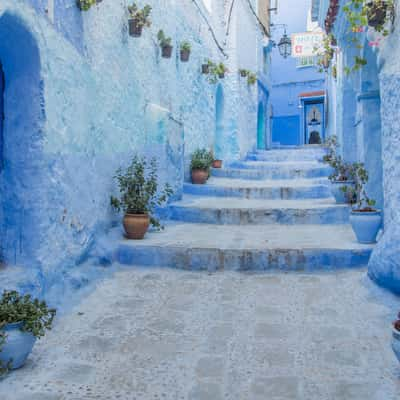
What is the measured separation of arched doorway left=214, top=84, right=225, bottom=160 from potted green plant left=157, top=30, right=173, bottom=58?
4.58 metres

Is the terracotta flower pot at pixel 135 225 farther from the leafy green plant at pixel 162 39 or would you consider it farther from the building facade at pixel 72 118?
the leafy green plant at pixel 162 39

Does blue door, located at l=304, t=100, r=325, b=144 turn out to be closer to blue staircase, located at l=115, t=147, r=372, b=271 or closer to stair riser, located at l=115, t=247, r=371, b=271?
blue staircase, located at l=115, t=147, r=372, b=271

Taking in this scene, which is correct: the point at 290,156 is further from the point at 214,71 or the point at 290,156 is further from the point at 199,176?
the point at 199,176

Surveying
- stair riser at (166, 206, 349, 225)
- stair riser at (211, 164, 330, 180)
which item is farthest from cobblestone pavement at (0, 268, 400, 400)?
stair riser at (211, 164, 330, 180)

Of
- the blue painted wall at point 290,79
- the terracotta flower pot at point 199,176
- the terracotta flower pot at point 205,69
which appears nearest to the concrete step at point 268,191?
the terracotta flower pot at point 199,176

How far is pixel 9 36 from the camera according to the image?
3.33m

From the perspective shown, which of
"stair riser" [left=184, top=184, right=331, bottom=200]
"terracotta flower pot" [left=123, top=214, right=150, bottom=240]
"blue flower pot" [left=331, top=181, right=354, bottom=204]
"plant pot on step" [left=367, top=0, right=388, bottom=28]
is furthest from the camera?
"stair riser" [left=184, top=184, right=331, bottom=200]

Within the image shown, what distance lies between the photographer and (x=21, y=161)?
352cm

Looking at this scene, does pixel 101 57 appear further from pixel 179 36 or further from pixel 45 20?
pixel 179 36

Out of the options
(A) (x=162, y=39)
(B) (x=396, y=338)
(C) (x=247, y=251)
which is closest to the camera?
(B) (x=396, y=338)

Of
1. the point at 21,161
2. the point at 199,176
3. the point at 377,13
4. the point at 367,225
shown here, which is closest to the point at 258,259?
the point at 367,225

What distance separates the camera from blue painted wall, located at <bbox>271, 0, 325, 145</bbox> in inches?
819

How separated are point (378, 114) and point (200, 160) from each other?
3.84 meters

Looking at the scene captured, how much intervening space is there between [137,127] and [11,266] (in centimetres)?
295
